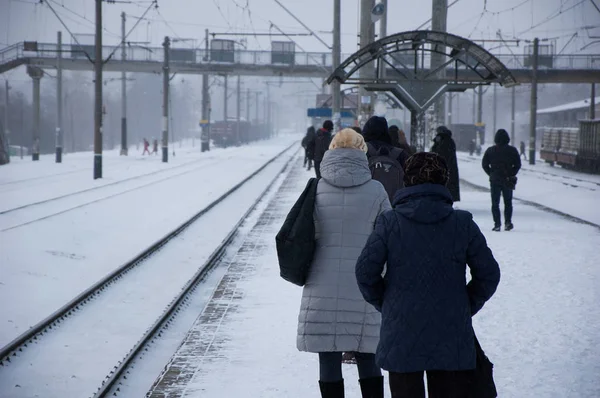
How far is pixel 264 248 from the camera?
52.2 feet

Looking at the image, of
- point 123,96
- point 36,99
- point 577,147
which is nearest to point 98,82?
point 36,99

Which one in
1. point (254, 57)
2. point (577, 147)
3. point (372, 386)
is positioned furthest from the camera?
point (254, 57)

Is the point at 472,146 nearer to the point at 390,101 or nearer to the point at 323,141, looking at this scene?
the point at 390,101

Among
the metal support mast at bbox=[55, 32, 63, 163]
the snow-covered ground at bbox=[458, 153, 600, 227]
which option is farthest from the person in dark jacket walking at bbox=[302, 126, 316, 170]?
the metal support mast at bbox=[55, 32, 63, 163]

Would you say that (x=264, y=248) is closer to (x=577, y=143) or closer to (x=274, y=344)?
(x=274, y=344)

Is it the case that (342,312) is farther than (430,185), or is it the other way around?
(342,312)

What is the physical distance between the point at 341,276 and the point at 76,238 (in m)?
13.0

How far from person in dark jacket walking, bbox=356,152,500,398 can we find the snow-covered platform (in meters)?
2.65

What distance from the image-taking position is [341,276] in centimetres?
529

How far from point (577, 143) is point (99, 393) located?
4356 cm

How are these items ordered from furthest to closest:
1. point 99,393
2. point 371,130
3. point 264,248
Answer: point 264,248 → point 371,130 → point 99,393

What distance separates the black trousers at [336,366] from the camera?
532 cm

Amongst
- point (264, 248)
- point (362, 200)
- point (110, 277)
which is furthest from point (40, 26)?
point (362, 200)

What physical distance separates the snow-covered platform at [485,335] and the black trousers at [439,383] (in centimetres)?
258
